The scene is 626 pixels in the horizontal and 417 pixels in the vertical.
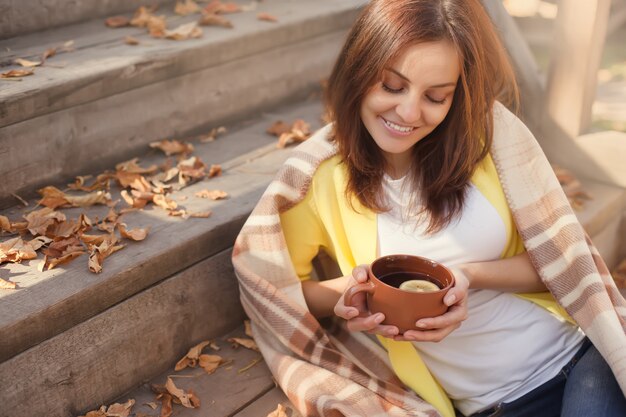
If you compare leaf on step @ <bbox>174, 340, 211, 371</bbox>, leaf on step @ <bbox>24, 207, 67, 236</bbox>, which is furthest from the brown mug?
leaf on step @ <bbox>24, 207, 67, 236</bbox>

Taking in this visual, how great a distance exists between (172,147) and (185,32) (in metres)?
0.56

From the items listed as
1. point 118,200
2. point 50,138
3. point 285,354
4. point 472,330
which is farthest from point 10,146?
point 472,330

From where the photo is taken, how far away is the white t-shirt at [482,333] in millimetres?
2061

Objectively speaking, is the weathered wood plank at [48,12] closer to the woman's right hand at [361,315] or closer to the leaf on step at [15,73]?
the leaf on step at [15,73]

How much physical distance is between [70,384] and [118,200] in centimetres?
70

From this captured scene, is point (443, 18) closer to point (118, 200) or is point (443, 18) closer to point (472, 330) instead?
point (472, 330)

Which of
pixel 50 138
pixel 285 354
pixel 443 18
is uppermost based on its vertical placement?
pixel 443 18

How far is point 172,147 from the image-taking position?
9.77ft

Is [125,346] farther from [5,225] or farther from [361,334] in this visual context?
[361,334]

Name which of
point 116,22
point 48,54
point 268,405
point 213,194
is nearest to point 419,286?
point 268,405

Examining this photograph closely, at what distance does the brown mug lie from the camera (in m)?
1.78

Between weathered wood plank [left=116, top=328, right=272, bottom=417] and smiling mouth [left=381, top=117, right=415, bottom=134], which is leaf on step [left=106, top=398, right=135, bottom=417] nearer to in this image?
weathered wood plank [left=116, top=328, right=272, bottom=417]

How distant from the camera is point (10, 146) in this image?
8.27 feet

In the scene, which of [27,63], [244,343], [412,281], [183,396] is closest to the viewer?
[412,281]
